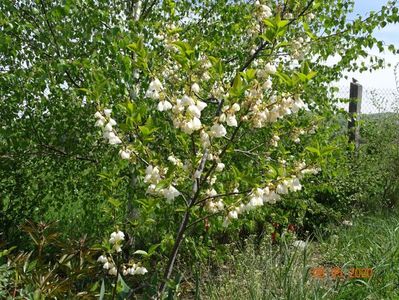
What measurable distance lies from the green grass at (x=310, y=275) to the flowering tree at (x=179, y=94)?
1.44 ft

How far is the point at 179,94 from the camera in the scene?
281 centimetres

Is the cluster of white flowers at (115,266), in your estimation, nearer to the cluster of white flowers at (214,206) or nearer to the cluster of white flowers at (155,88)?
the cluster of white flowers at (214,206)

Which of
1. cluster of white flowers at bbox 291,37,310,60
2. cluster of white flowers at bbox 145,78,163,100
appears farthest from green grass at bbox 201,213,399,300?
cluster of white flowers at bbox 145,78,163,100

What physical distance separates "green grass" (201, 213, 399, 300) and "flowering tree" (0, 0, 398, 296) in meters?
0.44

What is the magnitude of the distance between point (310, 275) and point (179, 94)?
1.73 m

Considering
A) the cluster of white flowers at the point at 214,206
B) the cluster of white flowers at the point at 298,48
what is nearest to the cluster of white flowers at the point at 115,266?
the cluster of white flowers at the point at 214,206

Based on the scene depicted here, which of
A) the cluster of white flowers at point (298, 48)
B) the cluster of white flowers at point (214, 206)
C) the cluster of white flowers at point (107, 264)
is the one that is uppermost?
the cluster of white flowers at point (298, 48)

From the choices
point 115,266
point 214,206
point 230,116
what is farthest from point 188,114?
point 115,266

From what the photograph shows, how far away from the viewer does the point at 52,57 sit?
363cm

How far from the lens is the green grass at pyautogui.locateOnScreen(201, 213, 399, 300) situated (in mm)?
3291

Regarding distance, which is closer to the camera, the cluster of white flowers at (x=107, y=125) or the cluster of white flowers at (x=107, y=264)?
the cluster of white flowers at (x=107, y=125)

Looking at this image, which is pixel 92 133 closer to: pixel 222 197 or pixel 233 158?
pixel 233 158

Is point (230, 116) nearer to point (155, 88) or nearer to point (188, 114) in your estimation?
point (188, 114)

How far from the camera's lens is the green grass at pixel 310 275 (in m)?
3.29
